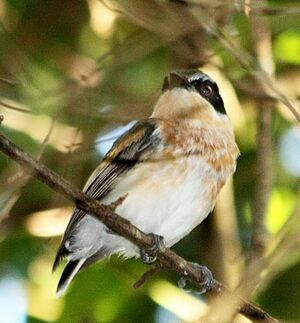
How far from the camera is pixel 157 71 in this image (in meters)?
6.69

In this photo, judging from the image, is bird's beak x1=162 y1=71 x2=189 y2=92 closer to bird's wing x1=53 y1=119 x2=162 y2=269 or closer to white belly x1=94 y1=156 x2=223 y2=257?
bird's wing x1=53 y1=119 x2=162 y2=269

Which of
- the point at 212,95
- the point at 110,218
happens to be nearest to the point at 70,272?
the point at 212,95

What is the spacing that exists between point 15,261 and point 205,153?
1514 millimetres

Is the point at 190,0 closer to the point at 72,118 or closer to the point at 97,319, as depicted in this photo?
the point at 72,118

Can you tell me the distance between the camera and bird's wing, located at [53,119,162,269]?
5297 millimetres

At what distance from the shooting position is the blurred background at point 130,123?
5078 mm

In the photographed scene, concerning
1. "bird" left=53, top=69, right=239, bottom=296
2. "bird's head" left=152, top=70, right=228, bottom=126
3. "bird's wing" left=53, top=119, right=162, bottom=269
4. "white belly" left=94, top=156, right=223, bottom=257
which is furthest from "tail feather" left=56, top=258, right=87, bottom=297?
"bird's head" left=152, top=70, right=228, bottom=126

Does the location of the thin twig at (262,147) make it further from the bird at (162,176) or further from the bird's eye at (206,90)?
the bird's eye at (206,90)

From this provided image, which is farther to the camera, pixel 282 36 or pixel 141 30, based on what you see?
pixel 282 36

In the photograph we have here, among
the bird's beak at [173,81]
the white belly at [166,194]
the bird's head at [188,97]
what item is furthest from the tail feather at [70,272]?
the bird's beak at [173,81]

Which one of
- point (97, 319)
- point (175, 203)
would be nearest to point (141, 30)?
point (175, 203)

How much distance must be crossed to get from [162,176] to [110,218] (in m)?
1.07

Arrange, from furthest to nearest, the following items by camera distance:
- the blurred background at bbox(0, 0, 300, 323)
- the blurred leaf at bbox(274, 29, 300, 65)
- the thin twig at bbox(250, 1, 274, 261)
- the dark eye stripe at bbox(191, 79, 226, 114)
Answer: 1. the blurred leaf at bbox(274, 29, 300, 65)
2. the dark eye stripe at bbox(191, 79, 226, 114)
3. the thin twig at bbox(250, 1, 274, 261)
4. the blurred background at bbox(0, 0, 300, 323)

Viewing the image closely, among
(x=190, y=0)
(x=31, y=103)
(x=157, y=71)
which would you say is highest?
(x=190, y=0)
